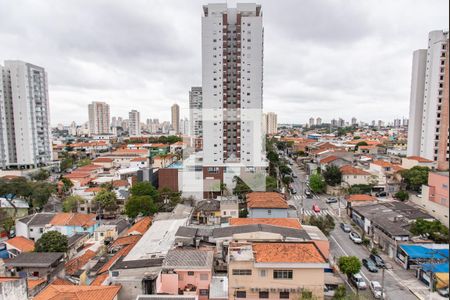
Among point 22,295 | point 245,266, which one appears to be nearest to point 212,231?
point 245,266

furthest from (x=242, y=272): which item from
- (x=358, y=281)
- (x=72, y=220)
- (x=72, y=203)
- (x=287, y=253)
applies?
(x=72, y=203)

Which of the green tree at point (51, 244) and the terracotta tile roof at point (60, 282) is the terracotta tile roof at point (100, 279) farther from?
the green tree at point (51, 244)

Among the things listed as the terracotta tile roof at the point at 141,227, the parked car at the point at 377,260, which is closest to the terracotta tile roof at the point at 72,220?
the terracotta tile roof at the point at 141,227

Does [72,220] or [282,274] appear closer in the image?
[282,274]

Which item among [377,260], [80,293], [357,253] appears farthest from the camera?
[357,253]

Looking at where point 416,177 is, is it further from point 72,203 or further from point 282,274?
point 72,203

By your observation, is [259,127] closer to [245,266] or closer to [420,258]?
[420,258]

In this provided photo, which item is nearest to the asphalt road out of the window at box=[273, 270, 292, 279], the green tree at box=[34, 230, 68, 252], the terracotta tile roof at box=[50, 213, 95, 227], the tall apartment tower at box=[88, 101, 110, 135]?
the window at box=[273, 270, 292, 279]
